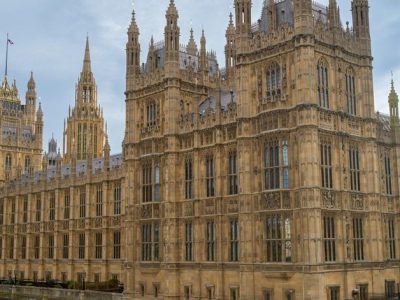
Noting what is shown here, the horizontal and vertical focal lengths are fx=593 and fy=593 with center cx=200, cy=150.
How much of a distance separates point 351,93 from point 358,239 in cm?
1154

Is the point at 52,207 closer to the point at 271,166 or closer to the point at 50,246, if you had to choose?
the point at 50,246

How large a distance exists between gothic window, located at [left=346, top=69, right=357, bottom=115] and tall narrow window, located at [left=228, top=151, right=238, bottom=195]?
388 inches

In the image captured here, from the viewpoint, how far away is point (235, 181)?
47.8m

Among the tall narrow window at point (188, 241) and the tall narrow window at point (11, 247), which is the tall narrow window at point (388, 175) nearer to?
the tall narrow window at point (188, 241)

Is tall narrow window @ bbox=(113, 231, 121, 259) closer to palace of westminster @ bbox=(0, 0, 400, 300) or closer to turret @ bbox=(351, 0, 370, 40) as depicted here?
palace of westminster @ bbox=(0, 0, 400, 300)

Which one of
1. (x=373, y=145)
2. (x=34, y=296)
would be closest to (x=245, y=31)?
(x=373, y=145)

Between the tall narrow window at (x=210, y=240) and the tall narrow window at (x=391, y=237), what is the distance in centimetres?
1445

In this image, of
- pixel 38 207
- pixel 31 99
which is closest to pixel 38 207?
pixel 38 207

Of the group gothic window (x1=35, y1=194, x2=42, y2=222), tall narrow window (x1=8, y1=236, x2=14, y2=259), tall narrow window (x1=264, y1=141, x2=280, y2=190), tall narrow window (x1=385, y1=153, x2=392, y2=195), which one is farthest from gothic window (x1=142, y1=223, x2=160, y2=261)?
tall narrow window (x1=8, y1=236, x2=14, y2=259)

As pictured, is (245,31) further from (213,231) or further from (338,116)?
(213,231)

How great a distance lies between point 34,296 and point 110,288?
9.36 metres

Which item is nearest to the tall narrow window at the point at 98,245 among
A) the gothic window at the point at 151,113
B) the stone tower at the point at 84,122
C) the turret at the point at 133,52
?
the gothic window at the point at 151,113

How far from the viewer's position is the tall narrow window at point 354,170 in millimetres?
46156

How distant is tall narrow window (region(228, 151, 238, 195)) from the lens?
47.7m
